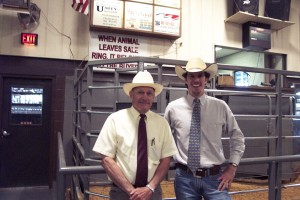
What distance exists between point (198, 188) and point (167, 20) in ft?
14.3

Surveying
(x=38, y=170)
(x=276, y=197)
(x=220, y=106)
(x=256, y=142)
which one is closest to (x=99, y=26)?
(x=38, y=170)

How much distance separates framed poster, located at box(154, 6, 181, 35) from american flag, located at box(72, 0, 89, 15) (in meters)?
1.37

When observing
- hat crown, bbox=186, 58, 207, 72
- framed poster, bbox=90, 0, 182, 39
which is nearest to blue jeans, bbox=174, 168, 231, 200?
hat crown, bbox=186, 58, 207, 72

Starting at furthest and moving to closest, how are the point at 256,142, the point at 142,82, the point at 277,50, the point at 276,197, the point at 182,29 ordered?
the point at 277,50 < the point at 182,29 < the point at 256,142 < the point at 276,197 < the point at 142,82

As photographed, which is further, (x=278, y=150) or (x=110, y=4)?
(x=110, y=4)

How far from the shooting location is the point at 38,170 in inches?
204

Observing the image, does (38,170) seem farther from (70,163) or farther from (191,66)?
(191,66)

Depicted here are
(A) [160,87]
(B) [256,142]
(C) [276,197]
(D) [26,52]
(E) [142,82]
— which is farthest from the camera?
(D) [26,52]

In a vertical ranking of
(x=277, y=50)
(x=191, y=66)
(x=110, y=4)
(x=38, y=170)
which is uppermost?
(x=110, y=4)

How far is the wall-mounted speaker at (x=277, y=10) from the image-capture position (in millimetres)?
6340

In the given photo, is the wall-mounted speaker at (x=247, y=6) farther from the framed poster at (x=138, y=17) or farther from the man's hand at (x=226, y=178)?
the man's hand at (x=226, y=178)

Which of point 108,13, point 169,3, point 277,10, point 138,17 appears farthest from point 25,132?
point 277,10

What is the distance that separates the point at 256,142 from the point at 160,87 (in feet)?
9.25

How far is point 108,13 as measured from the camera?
5.19 metres
